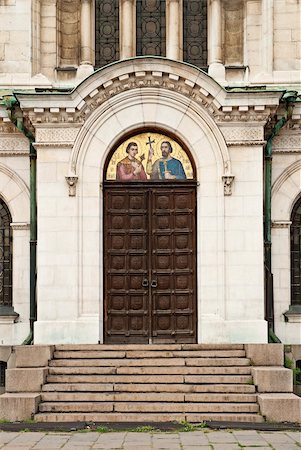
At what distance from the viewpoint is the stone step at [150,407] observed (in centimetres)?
1445

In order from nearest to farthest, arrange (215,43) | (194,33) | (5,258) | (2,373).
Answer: (2,373), (5,258), (215,43), (194,33)

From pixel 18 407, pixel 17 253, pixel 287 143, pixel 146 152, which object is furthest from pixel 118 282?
pixel 287 143

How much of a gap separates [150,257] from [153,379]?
2942 millimetres

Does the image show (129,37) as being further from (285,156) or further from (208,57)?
(285,156)

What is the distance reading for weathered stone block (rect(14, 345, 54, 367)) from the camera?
1555 centimetres

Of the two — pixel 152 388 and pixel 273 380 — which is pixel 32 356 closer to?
pixel 152 388

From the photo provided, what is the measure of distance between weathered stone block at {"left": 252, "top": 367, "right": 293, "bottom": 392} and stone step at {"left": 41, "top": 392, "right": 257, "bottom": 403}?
29 centimetres

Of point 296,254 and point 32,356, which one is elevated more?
point 296,254

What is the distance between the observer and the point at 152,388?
590 inches

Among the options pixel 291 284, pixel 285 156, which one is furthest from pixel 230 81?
pixel 291 284

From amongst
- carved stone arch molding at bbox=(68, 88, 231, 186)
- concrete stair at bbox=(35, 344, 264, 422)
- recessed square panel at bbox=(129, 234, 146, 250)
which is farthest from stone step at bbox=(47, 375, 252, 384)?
carved stone arch molding at bbox=(68, 88, 231, 186)

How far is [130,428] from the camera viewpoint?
13727 millimetres

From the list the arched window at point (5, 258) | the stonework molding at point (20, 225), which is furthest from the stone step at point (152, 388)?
the stonework molding at point (20, 225)

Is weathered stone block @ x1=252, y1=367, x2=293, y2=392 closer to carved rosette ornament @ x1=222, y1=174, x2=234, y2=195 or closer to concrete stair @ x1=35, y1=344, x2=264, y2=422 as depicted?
concrete stair @ x1=35, y1=344, x2=264, y2=422
